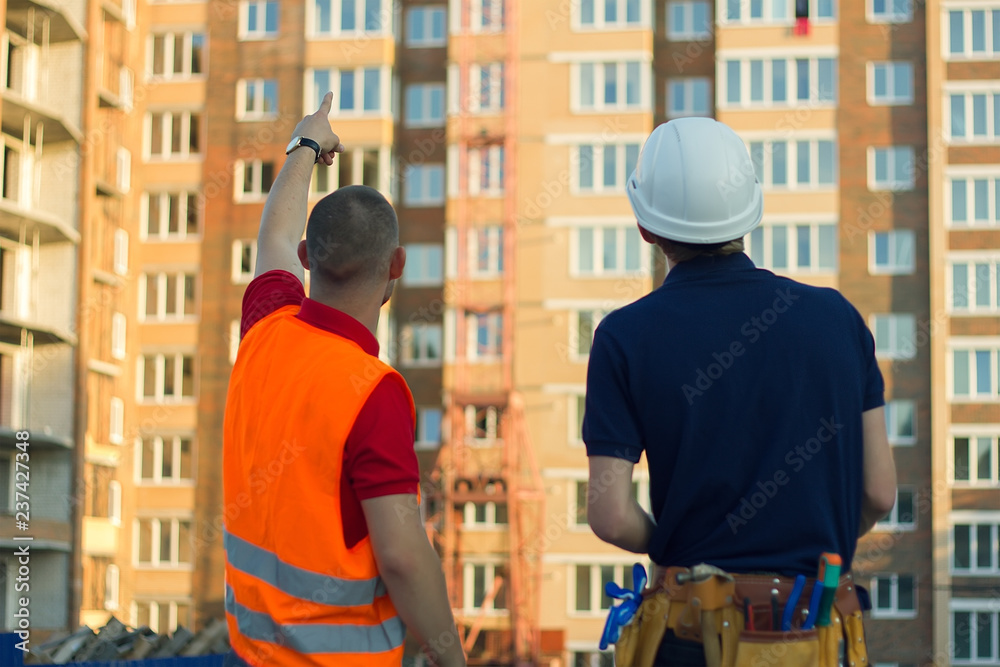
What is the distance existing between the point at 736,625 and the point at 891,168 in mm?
44096

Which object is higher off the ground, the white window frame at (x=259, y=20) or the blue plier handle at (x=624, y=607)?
the white window frame at (x=259, y=20)

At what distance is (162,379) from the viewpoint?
4697 cm

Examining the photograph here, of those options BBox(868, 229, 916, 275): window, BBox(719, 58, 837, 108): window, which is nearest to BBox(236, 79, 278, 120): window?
BBox(719, 58, 837, 108): window

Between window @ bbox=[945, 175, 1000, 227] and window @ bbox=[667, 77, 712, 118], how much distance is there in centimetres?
848

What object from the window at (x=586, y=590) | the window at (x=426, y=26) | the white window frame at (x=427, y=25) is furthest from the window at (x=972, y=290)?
the window at (x=426, y=26)

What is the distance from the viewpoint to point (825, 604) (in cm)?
265

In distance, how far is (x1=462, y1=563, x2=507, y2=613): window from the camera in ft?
144

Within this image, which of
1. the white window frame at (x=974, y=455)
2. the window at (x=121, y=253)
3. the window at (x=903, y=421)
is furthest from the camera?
the window at (x=121, y=253)

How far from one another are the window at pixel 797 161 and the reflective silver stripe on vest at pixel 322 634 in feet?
141

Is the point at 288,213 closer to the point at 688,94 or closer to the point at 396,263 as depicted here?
the point at 396,263

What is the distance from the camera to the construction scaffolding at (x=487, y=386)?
4350 centimetres

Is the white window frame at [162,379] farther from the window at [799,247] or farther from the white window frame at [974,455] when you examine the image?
the white window frame at [974,455]

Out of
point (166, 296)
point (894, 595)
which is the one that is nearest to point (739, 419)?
point (894, 595)

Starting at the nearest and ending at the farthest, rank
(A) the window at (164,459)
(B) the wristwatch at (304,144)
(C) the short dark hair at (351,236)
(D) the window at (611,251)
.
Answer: (C) the short dark hair at (351,236) → (B) the wristwatch at (304,144) → (D) the window at (611,251) → (A) the window at (164,459)
